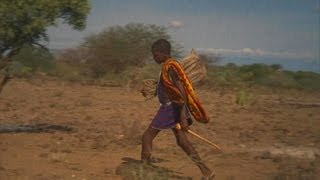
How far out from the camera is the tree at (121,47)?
3528 cm

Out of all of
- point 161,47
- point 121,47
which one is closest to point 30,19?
point 161,47

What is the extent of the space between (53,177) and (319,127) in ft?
26.0

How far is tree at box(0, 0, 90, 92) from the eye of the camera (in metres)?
8.70

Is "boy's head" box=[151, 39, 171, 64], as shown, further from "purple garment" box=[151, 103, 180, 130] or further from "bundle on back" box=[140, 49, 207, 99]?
"bundle on back" box=[140, 49, 207, 99]

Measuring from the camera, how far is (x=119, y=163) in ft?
28.4

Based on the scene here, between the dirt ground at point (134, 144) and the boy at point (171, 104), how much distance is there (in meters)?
0.48

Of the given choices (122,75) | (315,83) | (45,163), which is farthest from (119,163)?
(315,83)

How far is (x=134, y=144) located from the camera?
33.9ft

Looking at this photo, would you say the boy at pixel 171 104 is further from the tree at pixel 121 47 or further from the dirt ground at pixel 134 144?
the tree at pixel 121 47

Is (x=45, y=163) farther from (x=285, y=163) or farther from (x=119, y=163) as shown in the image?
(x=285, y=163)

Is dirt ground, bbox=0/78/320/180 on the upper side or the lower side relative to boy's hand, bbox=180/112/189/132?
lower

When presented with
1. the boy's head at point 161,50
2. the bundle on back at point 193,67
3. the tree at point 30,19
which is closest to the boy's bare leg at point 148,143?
the boy's head at point 161,50

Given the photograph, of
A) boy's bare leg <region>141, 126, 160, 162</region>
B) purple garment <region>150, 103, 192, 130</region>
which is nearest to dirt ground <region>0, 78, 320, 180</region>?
boy's bare leg <region>141, 126, 160, 162</region>

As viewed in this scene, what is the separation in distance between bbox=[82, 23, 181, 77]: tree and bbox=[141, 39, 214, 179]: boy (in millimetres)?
26895
